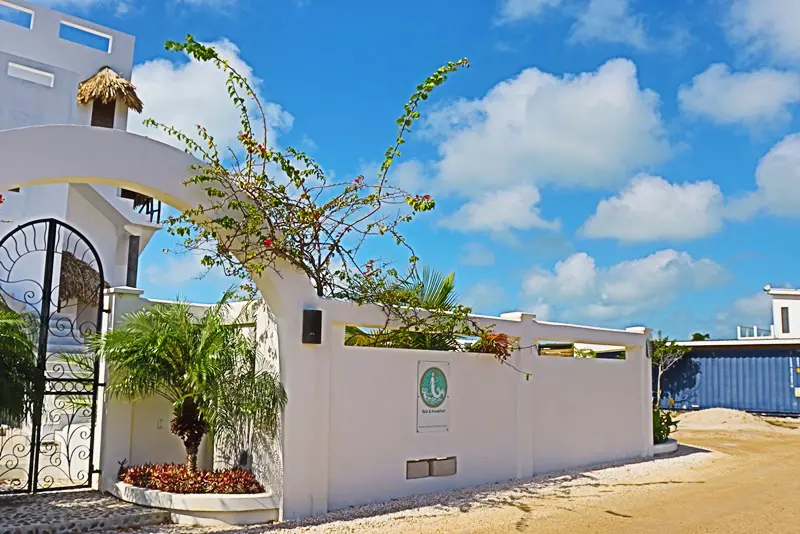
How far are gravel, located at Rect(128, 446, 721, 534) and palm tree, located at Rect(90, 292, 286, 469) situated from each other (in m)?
1.13

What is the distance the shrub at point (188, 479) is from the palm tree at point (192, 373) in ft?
0.78

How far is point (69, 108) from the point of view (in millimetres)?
19266

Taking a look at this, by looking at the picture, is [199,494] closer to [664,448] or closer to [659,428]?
[664,448]

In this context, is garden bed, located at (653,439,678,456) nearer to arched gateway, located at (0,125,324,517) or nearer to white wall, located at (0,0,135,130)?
arched gateway, located at (0,125,324,517)

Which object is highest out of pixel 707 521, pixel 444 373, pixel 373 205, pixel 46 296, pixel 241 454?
pixel 373 205

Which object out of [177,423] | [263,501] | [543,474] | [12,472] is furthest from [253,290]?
[543,474]

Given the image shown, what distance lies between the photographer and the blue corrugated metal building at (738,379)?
23.4m

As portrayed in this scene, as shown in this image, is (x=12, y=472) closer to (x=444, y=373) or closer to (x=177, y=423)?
(x=177, y=423)

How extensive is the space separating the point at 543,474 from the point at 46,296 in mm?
7270

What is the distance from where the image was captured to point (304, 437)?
8195 millimetres

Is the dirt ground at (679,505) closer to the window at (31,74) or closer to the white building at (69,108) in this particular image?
the white building at (69,108)

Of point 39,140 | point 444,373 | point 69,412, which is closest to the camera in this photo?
point 39,140

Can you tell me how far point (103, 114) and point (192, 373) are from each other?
46.5 ft

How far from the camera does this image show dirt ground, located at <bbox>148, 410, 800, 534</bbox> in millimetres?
7879
